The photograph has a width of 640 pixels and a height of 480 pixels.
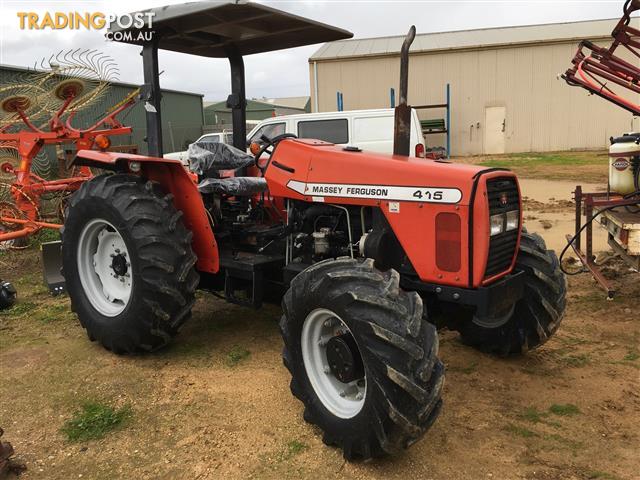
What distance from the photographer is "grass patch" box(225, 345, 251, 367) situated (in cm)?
359

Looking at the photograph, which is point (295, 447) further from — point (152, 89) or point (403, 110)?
point (152, 89)

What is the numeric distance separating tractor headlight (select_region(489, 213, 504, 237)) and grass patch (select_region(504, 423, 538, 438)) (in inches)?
37.6

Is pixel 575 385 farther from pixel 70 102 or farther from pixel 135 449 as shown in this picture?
pixel 70 102

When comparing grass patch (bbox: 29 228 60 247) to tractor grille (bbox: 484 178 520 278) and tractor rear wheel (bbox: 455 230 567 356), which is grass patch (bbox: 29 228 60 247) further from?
tractor grille (bbox: 484 178 520 278)

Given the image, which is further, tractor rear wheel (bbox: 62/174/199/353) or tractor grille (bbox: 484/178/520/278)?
tractor rear wheel (bbox: 62/174/199/353)

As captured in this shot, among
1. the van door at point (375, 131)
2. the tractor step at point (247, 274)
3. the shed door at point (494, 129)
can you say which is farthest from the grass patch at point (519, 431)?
the shed door at point (494, 129)

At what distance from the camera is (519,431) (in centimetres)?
269

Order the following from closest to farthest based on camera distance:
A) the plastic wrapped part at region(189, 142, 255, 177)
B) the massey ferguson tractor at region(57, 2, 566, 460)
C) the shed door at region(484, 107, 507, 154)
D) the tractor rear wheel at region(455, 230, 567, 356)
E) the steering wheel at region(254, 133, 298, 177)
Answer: the massey ferguson tractor at region(57, 2, 566, 460) < the tractor rear wheel at region(455, 230, 567, 356) < the steering wheel at region(254, 133, 298, 177) < the plastic wrapped part at region(189, 142, 255, 177) < the shed door at region(484, 107, 507, 154)

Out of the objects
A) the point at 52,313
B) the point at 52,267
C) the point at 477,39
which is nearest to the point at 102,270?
the point at 52,313

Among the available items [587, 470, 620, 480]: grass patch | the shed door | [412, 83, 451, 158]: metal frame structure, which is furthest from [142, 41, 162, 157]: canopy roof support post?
the shed door

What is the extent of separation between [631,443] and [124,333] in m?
2.89

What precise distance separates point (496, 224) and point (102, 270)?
2.72 m

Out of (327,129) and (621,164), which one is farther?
(327,129)

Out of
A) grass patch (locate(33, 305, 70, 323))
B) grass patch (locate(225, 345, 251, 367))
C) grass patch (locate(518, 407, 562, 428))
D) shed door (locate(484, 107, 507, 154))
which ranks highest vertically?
shed door (locate(484, 107, 507, 154))
